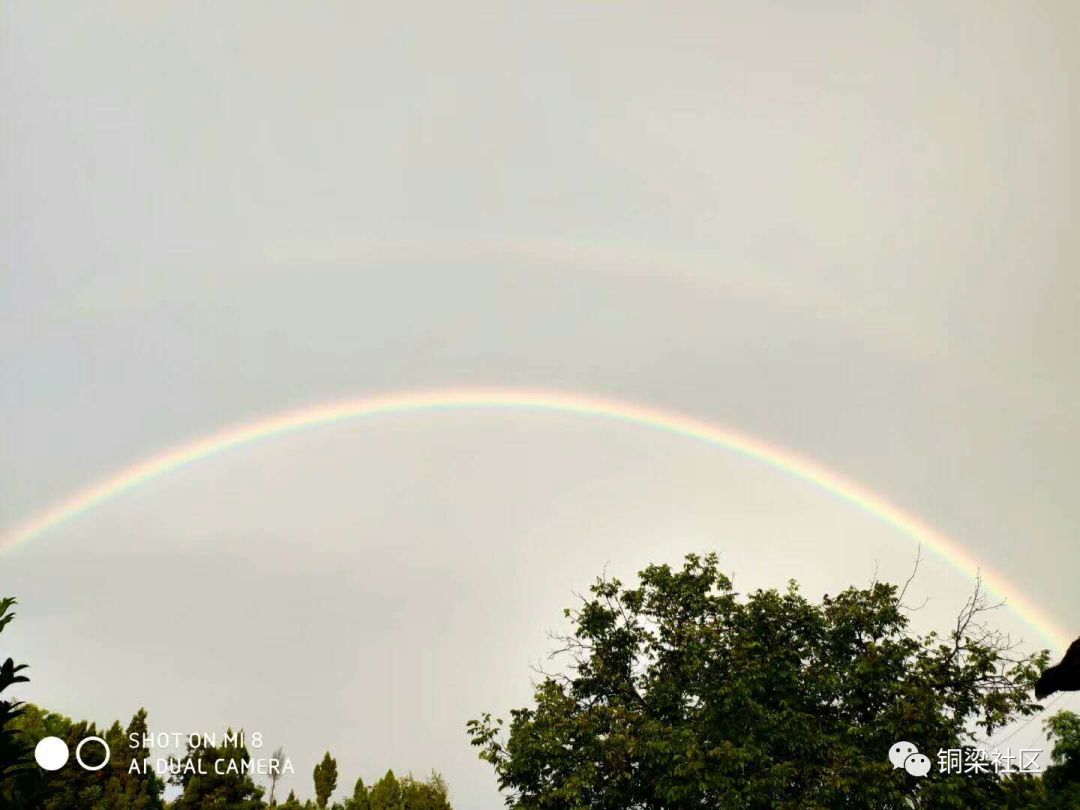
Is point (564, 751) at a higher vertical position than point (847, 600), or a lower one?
lower

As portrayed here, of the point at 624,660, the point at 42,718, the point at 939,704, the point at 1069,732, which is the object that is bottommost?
the point at 1069,732

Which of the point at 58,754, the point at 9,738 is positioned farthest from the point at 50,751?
the point at 9,738

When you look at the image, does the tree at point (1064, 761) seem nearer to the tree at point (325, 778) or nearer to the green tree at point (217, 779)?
the green tree at point (217, 779)

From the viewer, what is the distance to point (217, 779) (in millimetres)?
34219

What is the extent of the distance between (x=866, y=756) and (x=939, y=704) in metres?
2.49

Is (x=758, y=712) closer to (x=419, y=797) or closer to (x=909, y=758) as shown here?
(x=909, y=758)

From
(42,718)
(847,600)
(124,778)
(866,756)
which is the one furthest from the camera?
(42,718)

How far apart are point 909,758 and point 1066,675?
12220mm

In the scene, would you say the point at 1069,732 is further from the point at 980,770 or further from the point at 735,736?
the point at 735,736

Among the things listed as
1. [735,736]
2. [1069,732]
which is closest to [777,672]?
[735,736]

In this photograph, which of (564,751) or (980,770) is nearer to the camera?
(980,770)

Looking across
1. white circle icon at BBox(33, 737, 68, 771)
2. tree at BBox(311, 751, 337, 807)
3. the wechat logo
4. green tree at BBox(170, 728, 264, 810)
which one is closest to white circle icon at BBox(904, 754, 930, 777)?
the wechat logo

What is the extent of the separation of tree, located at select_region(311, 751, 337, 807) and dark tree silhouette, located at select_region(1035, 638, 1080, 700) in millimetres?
57070

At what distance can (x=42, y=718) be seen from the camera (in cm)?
3456
